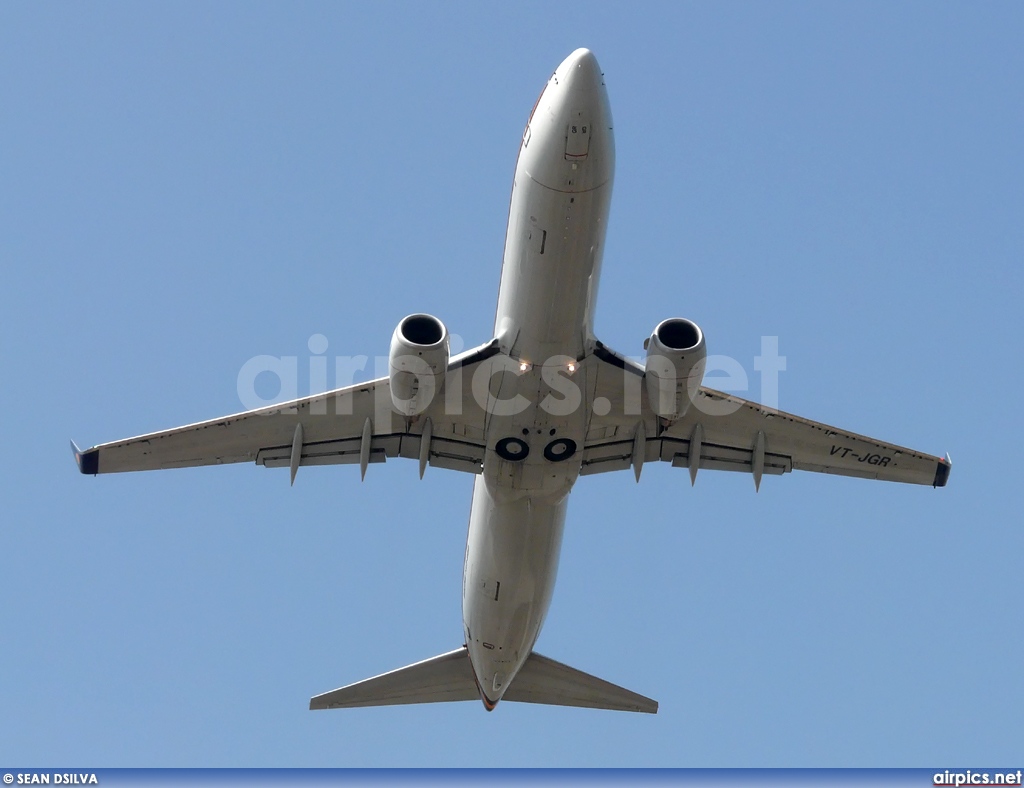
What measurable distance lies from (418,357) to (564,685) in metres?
12.6

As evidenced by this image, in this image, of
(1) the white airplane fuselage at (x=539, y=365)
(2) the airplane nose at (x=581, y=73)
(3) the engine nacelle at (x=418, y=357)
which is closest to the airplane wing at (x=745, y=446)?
(1) the white airplane fuselage at (x=539, y=365)

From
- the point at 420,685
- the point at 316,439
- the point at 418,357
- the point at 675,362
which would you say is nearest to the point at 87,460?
the point at 316,439

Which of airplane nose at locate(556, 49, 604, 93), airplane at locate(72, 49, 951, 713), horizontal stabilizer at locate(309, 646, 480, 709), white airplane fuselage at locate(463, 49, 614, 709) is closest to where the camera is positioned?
airplane nose at locate(556, 49, 604, 93)

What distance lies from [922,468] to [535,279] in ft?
38.2

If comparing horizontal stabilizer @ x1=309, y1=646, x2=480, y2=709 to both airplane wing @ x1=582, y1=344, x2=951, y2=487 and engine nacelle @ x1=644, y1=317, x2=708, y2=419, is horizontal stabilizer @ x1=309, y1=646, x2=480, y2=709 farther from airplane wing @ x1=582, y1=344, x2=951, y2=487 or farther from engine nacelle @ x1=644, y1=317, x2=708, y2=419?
engine nacelle @ x1=644, y1=317, x2=708, y2=419

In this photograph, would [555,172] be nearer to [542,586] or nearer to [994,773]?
[542,586]

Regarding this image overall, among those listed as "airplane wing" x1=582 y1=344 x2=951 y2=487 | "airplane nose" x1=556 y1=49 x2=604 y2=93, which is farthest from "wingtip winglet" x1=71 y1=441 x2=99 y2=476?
"airplane nose" x1=556 y1=49 x2=604 y2=93

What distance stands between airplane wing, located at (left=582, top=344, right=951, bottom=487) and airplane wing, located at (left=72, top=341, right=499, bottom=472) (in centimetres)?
324

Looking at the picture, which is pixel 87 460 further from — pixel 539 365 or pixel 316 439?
pixel 539 365

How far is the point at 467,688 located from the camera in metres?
35.4

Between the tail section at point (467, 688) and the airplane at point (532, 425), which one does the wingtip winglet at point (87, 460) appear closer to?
the airplane at point (532, 425)

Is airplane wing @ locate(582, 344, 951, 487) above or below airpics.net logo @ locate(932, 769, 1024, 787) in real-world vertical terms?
above

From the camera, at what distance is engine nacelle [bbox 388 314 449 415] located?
1068 inches

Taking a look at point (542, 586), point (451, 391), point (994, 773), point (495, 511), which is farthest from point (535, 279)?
point (994, 773)
